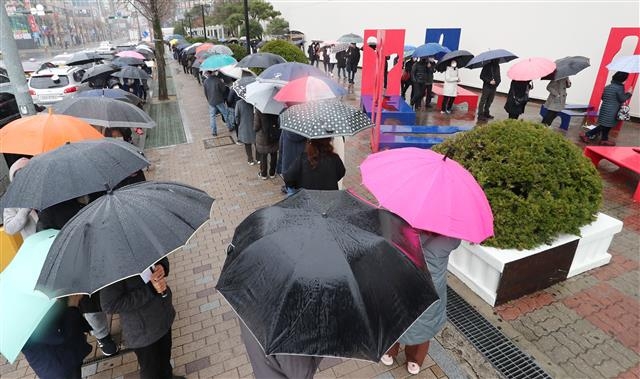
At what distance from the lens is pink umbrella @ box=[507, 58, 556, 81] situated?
8.20 meters

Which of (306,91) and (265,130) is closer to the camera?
(306,91)

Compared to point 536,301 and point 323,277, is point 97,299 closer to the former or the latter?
point 323,277

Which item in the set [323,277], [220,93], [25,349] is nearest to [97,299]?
[25,349]

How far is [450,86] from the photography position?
11.6 meters

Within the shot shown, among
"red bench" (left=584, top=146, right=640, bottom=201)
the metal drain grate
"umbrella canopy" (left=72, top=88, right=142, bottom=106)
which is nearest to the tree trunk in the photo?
"umbrella canopy" (left=72, top=88, right=142, bottom=106)

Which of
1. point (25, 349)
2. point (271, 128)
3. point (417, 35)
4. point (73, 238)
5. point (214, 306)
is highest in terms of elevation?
point (417, 35)

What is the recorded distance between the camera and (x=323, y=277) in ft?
5.81

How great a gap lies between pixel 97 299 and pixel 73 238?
1.08 metres

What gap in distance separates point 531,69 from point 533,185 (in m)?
5.81

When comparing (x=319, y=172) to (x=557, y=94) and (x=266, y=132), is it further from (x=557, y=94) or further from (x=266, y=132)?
(x=557, y=94)

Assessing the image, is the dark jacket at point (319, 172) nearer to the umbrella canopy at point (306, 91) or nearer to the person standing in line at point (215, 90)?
the umbrella canopy at point (306, 91)

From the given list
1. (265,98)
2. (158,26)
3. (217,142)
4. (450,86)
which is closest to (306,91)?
(265,98)

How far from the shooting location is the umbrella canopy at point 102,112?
4.73 meters

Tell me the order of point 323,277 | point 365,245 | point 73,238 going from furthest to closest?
point 73,238 → point 365,245 → point 323,277
